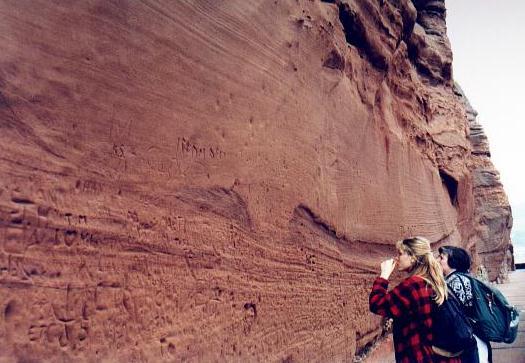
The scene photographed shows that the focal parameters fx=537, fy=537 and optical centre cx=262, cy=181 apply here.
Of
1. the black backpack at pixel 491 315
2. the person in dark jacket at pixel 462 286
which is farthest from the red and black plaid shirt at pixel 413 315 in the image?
the black backpack at pixel 491 315

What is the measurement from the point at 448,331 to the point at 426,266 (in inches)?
10.8

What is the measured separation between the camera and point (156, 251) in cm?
195

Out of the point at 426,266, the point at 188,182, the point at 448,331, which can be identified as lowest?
the point at 448,331

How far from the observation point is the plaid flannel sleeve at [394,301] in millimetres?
2219

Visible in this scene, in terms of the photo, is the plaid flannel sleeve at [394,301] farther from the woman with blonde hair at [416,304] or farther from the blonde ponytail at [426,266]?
the blonde ponytail at [426,266]

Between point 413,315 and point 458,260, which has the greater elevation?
point 458,260

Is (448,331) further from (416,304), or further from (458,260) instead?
(458,260)

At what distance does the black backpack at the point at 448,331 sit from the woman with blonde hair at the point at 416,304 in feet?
0.07

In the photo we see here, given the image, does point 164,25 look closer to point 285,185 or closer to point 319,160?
point 285,185

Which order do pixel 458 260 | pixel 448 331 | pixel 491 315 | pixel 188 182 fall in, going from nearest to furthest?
pixel 188 182 < pixel 448 331 < pixel 491 315 < pixel 458 260

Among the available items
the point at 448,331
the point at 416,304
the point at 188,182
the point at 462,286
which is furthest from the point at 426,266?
the point at 188,182

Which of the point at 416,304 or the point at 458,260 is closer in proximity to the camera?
the point at 416,304

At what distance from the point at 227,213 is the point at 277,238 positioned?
412 millimetres

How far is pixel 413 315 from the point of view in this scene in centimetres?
224
